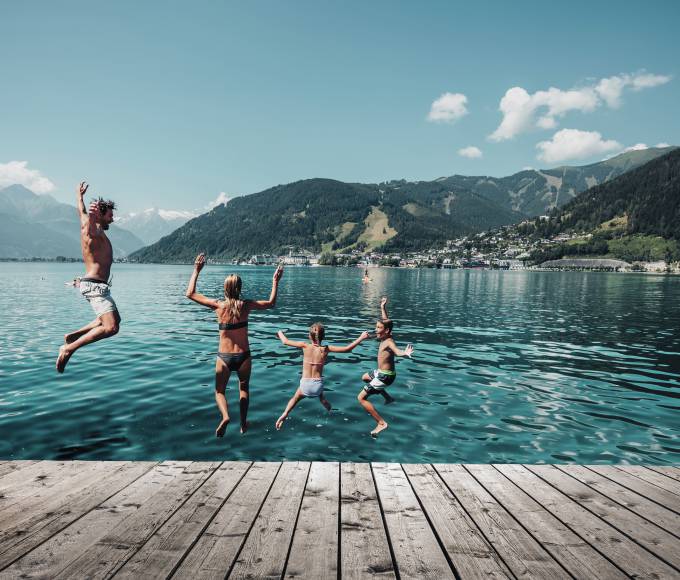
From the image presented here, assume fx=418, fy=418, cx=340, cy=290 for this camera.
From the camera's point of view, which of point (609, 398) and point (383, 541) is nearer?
point (383, 541)

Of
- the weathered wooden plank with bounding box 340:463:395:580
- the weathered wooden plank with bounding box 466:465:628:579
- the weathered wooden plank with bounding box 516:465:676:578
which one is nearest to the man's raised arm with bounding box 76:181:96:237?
the weathered wooden plank with bounding box 340:463:395:580

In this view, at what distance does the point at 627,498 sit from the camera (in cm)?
593

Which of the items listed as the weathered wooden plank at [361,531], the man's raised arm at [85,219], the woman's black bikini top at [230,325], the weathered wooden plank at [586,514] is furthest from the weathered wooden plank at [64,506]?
the weathered wooden plank at [586,514]

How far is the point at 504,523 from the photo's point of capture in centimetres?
508

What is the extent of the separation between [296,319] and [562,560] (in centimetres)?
3194

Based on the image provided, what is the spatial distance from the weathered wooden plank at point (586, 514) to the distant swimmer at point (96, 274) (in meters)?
7.62

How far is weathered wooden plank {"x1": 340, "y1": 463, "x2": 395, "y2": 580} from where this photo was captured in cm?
407

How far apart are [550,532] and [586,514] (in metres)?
0.88

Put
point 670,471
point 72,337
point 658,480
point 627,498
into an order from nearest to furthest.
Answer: point 627,498
point 658,480
point 670,471
point 72,337

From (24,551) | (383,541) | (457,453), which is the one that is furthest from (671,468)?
(24,551)

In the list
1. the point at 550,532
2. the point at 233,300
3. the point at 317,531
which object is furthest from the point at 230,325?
the point at 550,532

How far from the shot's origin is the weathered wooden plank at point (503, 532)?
4.19 m

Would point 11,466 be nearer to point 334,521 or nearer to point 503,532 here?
point 334,521

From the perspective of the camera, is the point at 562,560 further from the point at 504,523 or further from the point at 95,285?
the point at 95,285
